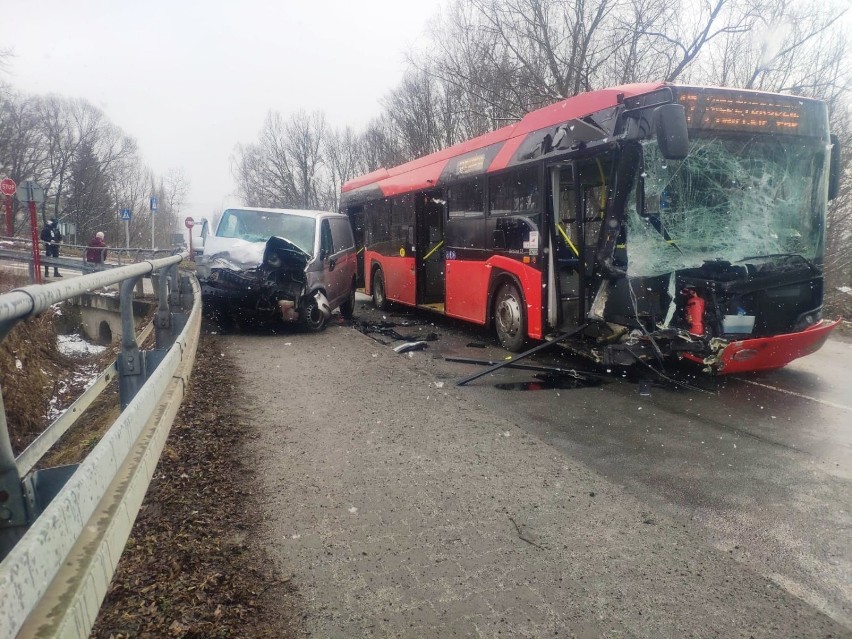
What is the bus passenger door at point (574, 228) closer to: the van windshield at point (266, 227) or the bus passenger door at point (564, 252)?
the bus passenger door at point (564, 252)

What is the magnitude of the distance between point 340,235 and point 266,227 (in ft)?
5.57

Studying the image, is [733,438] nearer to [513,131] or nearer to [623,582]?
[623,582]

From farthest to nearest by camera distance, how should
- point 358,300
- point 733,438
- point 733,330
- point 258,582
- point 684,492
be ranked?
point 358,300, point 733,330, point 733,438, point 684,492, point 258,582

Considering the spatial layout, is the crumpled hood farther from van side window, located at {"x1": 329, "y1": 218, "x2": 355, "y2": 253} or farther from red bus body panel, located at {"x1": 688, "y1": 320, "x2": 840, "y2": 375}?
red bus body panel, located at {"x1": 688, "y1": 320, "x2": 840, "y2": 375}

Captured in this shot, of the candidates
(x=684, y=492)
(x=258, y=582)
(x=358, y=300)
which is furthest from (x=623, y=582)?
(x=358, y=300)

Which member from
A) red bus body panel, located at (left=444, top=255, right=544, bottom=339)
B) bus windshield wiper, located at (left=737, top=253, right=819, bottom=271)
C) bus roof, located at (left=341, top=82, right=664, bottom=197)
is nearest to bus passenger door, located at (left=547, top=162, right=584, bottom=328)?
red bus body panel, located at (left=444, top=255, right=544, bottom=339)

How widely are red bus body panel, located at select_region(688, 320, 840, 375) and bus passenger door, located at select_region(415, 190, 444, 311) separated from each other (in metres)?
6.18

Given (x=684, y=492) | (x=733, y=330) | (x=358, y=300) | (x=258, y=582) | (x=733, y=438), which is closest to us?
(x=258, y=582)

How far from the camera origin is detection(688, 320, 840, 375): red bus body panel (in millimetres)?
6266

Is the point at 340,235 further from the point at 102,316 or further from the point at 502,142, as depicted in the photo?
the point at 102,316

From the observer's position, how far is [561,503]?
3889 mm

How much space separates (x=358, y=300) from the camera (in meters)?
17.9

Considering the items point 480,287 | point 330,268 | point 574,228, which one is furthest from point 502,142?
point 330,268

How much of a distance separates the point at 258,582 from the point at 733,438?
4.17 meters
